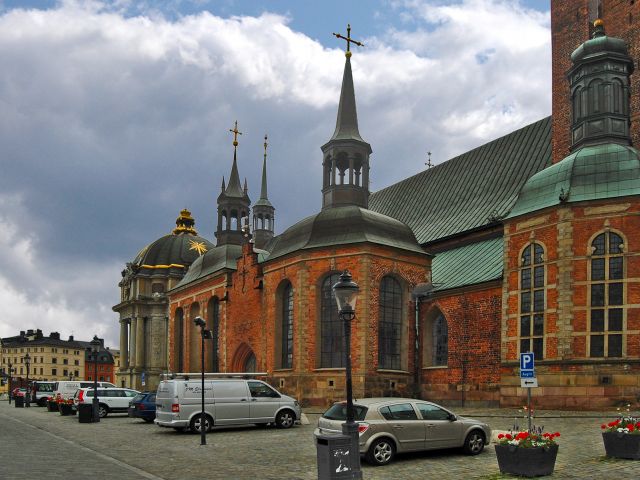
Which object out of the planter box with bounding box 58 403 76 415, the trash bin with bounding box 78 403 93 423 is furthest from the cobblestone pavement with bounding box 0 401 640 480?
the planter box with bounding box 58 403 76 415

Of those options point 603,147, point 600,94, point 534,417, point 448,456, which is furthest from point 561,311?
point 448,456

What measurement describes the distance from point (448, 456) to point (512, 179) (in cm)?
2501

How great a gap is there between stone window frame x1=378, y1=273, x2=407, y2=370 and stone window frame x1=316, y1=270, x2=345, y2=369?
1.86 m

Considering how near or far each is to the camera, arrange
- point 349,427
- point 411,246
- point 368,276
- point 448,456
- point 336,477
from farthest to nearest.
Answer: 1. point 411,246
2. point 368,276
3. point 448,456
4. point 349,427
5. point 336,477

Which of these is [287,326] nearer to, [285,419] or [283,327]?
[283,327]

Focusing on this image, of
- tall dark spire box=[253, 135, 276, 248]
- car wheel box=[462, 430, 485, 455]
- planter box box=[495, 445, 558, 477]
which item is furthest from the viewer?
tall dark spire box=[253, 135, 276, 248]

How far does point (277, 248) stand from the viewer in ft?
130

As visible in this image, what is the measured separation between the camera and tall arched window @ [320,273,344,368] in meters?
35.2

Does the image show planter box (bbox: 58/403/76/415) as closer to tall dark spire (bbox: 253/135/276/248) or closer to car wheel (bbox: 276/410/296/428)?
car wheel (bbox: 276/410/296/428)

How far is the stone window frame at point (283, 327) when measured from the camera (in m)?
38.3

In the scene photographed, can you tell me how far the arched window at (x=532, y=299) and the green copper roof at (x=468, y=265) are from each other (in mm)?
2620

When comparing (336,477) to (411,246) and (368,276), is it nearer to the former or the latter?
(368,276)

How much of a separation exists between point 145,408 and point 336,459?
19074 mm

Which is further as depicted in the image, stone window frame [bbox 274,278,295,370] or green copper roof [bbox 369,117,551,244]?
green copper roof [bbox 369,117,551,244]
